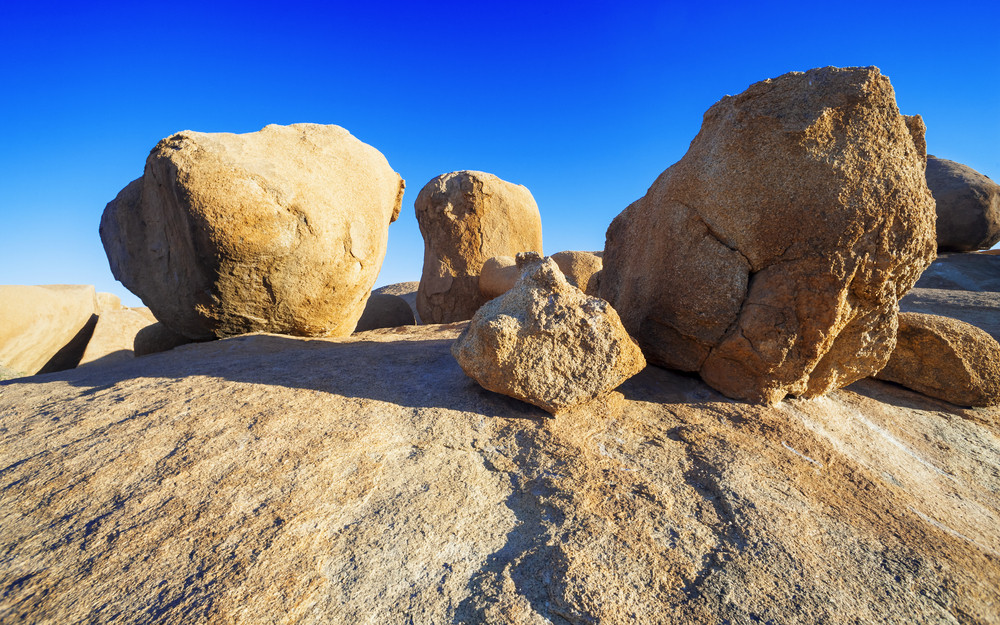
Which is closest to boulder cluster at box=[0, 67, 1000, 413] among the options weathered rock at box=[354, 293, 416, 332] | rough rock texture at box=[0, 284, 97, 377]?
weathered rock at box=[354, 293, 416, 332]

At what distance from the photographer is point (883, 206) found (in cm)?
210

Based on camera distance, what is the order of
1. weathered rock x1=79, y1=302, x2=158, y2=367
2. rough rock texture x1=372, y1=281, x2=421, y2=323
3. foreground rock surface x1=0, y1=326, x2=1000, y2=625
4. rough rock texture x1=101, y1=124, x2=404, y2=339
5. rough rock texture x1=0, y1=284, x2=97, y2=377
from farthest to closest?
rough rock texture x1=372, y1=281, x2=421, y2=323
weathered rock x1=79, y1=302, x2=158, y2=367
rough rock texture x1=0, y1=284, x2=97, y2=377
rough rock texture x1=101, y1=124, x2=404, y2=339
foreground rock surface x1=0, y1=326, x2=1000, y2=625

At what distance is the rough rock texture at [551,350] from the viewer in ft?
7.06

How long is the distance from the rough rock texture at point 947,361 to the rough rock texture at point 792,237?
0.63 metres

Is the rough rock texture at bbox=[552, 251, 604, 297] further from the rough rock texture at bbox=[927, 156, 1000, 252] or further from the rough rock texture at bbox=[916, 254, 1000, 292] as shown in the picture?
the rough rock texture at bbox=[927, 156, 1000, 252]

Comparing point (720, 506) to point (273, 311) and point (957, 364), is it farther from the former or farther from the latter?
point (273, 311)

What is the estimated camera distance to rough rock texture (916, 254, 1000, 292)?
830 cm

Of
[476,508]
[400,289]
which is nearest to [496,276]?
[476,508]

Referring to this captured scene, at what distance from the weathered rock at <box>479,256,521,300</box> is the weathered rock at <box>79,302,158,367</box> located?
410 centimetres

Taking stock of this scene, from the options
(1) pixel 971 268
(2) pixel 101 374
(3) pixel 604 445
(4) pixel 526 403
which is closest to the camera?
(3) pixel 604 445

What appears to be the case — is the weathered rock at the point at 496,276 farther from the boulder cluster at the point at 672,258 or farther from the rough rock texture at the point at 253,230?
the rough rock texture at the point at 253,230

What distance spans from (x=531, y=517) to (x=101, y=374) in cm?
305

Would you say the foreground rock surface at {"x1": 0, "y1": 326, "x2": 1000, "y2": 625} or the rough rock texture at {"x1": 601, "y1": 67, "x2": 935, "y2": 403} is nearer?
the foreground rock surface at {"x1": 0, "y1": 326, "x2": 1000, "y2": 625}

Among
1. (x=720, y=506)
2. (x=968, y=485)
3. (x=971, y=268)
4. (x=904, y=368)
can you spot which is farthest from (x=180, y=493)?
(x=971, y=268)
